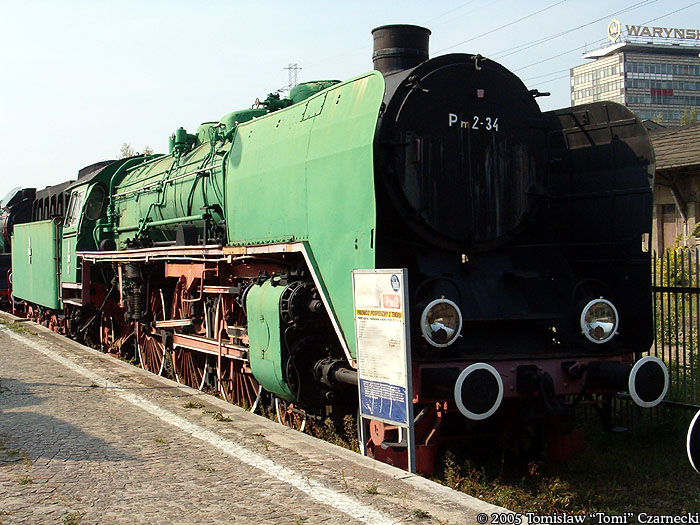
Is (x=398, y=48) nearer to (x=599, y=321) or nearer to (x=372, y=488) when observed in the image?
(x=599, y=321)

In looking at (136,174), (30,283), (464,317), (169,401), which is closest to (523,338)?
(464,317)

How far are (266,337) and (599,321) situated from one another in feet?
9.46

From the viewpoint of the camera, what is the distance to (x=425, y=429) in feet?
18.9

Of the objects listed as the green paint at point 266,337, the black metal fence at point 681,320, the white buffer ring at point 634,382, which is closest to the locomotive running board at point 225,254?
the green paint at point 266,337

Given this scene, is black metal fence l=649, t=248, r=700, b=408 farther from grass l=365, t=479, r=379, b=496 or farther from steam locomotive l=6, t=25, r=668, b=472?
grass l=365, t=479, r=379, b=496

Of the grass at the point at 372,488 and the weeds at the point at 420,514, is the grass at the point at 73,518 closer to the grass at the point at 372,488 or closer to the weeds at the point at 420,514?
the grass at the point at 372,488

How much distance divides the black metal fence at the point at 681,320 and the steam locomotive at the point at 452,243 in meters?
0.80

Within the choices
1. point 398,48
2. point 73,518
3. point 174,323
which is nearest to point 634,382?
point 398,48

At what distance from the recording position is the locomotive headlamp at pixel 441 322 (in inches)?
222

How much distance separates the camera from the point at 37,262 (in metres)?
16.8

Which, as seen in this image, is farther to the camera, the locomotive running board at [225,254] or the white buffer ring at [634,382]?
the locomotive running board at [225,254]

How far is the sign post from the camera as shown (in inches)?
204

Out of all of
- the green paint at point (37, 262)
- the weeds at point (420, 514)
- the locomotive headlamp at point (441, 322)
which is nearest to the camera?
the weeds at point (420, 514)

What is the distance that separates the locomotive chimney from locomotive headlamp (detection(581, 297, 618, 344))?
273cm
